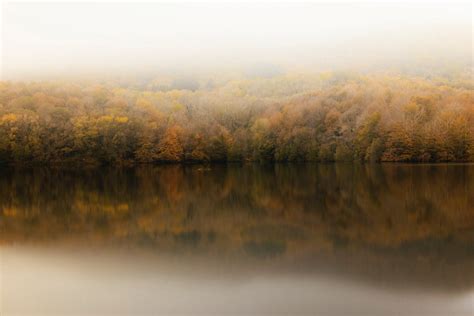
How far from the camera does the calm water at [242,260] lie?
8211mm

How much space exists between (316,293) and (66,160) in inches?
2785

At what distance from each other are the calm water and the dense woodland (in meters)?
50.8

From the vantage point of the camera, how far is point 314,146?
247 feet

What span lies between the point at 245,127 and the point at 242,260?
75.9 m

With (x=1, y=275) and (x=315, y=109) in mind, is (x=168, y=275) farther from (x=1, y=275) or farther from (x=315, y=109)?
(x=315, y=109)

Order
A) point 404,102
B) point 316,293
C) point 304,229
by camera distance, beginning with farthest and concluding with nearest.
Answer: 1. point 404,102
2. point 304,229
3. point 316,293

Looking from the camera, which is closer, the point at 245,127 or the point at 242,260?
the point at 242,260

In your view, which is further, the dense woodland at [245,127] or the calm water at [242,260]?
the dense woodland at [245,127]

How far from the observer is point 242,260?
10.6 metres

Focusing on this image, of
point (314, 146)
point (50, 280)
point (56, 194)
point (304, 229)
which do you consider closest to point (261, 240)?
point (304, 229)

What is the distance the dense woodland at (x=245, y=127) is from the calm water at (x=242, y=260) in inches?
1999

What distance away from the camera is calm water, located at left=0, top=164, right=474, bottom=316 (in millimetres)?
8211

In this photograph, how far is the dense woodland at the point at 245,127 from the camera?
66688 mm

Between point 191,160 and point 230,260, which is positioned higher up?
point 230,260
